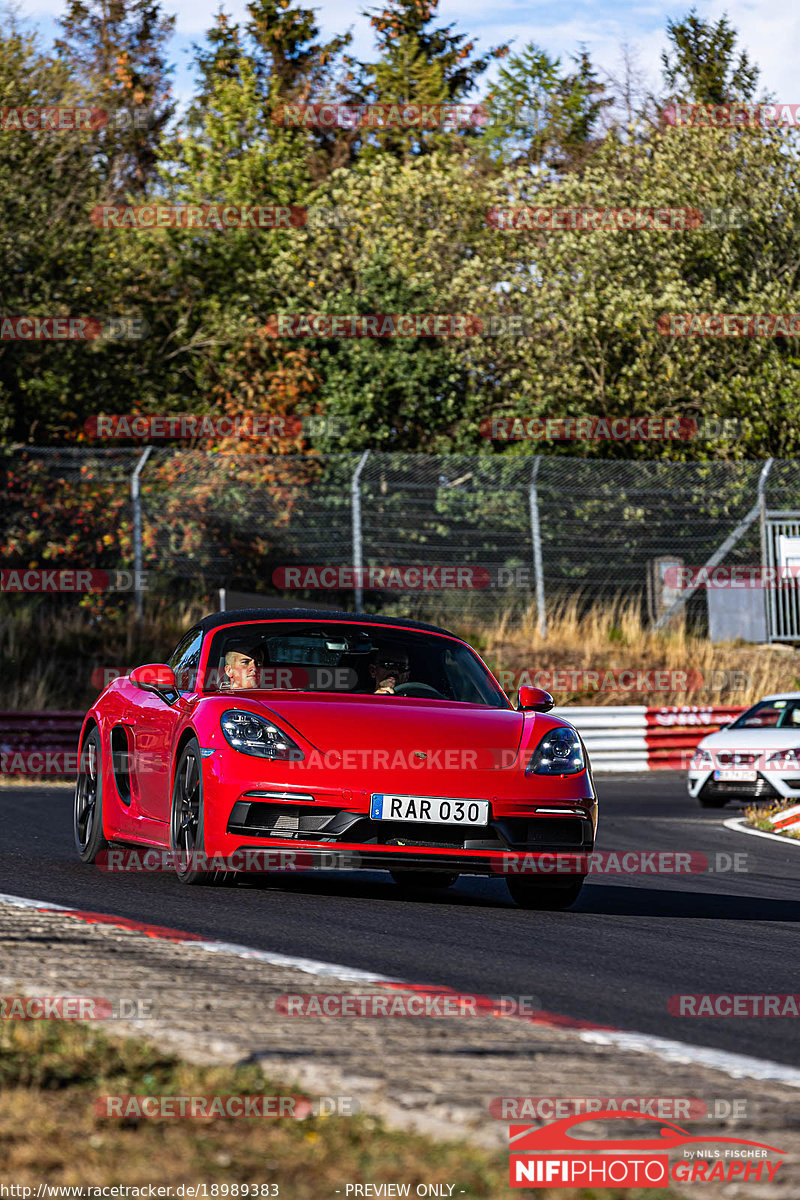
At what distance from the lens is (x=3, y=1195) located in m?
3.25

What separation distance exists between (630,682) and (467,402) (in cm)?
904

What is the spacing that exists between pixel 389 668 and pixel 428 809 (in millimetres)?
1414

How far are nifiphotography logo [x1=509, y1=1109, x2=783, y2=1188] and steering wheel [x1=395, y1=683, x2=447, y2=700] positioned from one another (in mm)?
5258

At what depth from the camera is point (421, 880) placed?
1011cm

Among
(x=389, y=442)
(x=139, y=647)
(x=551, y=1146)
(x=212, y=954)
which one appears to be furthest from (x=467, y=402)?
(x=551, y=1146)

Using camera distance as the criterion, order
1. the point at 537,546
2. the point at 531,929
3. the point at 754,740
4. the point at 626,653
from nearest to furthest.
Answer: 1. the point at 531,929
2. the point at 754,740
3. the point at 537,546
4. the point at 626,653

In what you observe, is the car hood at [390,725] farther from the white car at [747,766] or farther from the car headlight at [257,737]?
the white car at [747,766]

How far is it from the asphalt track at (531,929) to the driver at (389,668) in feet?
3.54

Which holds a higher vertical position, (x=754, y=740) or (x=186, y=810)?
(x=186, y=810)

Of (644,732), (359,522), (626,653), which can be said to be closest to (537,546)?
(626,653)

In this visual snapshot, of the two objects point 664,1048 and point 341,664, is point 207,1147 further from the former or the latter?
point 341,664

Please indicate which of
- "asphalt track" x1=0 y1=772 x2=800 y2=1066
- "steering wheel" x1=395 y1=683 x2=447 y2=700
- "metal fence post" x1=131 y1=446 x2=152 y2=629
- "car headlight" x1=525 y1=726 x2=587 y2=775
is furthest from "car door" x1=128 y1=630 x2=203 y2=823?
"metal fence post" x1=131 y1=446 x2=152 y2=629

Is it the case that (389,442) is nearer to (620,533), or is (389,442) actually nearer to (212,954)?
(620,533)

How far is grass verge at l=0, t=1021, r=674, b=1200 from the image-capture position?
Answer: 11.0ft
